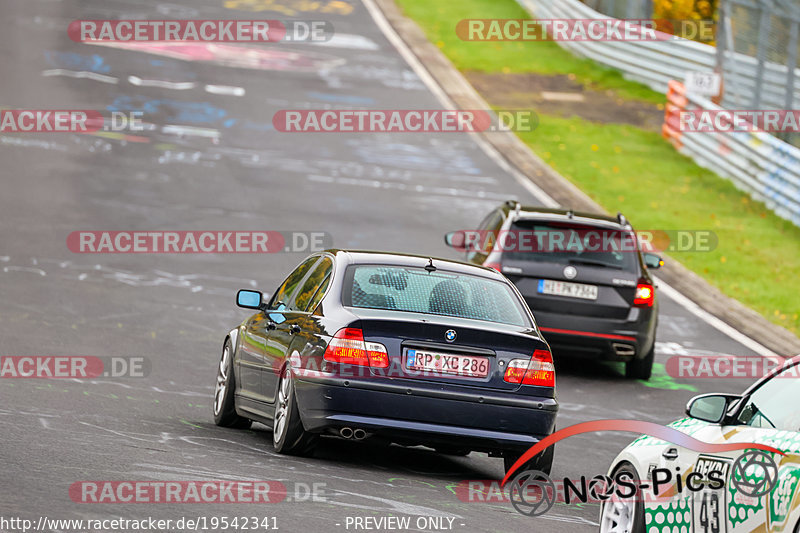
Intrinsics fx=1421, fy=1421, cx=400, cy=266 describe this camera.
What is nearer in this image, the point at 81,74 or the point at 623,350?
the point at 623,350

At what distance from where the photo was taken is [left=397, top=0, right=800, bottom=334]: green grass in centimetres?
2131

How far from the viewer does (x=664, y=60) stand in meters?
36.8

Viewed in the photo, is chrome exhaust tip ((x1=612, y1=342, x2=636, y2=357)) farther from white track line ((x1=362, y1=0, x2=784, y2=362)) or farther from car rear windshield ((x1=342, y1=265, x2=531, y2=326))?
car rear windshield ((x1=342, y1=265, x2=531, y2=326))

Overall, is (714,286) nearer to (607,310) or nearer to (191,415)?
(607,310)

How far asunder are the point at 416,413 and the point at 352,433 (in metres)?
0.42

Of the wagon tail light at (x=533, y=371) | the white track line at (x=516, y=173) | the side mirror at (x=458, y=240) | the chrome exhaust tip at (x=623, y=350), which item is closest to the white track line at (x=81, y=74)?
the white track line at (x=516, y=173)

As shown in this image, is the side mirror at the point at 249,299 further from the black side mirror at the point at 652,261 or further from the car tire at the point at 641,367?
the black side mirror at the point at 652,261

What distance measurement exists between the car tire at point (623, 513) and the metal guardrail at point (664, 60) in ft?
71.5

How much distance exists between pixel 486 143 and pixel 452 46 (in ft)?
31.2

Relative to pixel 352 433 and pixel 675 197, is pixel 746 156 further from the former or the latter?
pixel 352 433

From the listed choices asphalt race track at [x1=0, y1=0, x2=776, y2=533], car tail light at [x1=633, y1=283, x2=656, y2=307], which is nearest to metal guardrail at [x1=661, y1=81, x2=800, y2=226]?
asphalt race track at [x1=0, y1=0, x2=776, y2=533]

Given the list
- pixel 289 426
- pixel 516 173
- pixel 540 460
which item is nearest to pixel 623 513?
pixel 540 460

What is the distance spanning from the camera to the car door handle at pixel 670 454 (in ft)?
21.0

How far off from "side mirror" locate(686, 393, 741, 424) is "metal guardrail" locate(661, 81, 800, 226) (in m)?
20.0
